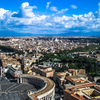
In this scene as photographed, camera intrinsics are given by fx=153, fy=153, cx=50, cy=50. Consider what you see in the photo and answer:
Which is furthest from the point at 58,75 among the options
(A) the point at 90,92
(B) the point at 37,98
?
(B) the point at 37,98

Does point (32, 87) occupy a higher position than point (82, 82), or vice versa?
point (82, 82)

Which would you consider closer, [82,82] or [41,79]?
[82,82]

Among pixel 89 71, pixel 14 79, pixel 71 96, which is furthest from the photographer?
pixel 89 71

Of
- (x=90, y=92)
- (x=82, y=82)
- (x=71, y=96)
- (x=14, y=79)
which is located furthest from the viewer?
(x=14, y=79)

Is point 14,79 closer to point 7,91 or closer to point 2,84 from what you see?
point 2,84

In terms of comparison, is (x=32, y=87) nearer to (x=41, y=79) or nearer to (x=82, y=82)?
(x=41, y=79)

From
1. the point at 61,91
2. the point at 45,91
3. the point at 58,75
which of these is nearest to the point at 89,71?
the point at 58,75

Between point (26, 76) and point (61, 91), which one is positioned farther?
point (26, 76)

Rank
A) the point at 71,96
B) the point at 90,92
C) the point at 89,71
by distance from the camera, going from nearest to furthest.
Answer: the point at 71,96 → the point at 90,92 → the point at 89,71

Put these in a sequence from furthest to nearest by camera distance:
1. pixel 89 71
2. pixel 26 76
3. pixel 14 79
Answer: pixel 89 71 → pixel 14 79 → pixel 26 76
